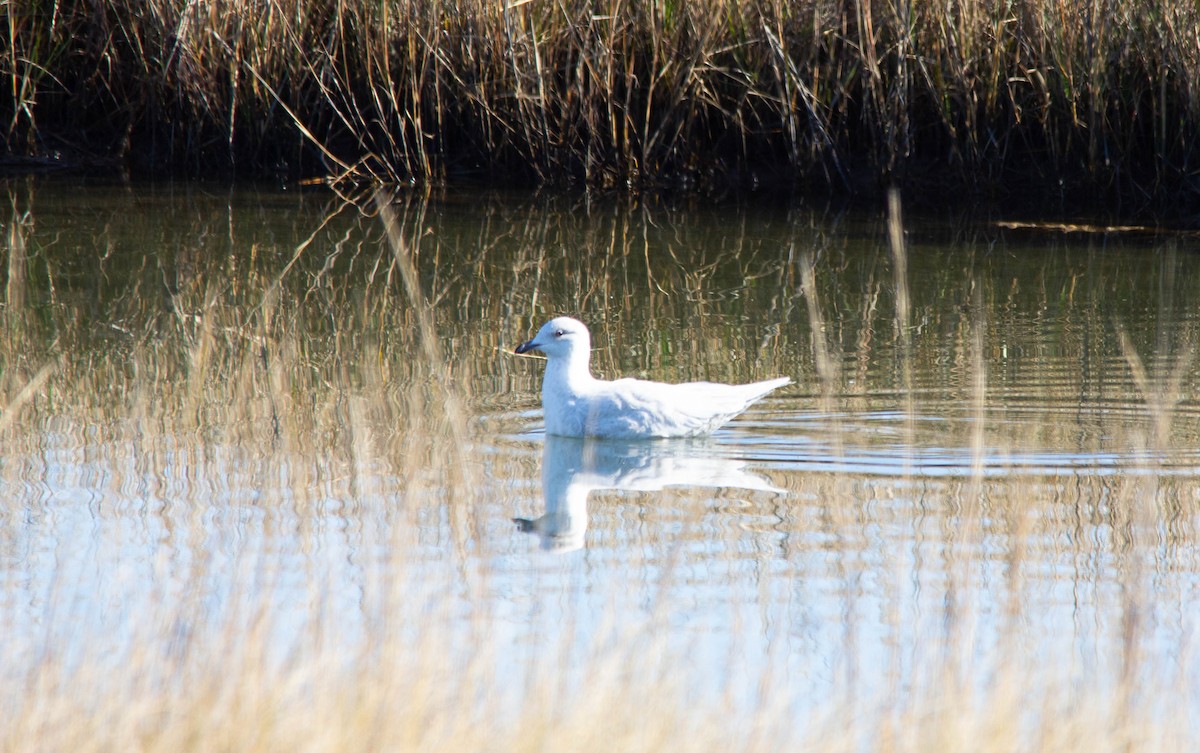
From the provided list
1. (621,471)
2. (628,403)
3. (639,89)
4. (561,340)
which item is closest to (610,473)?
(621,471)

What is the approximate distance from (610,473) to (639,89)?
6.24m

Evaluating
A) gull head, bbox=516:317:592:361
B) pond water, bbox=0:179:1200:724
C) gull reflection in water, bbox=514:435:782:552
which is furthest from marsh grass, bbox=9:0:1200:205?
gull reflection in water, bbox=514:435:782:552

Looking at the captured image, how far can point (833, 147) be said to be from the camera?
10852mm

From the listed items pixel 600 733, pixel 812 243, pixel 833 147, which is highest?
pixel 833 147

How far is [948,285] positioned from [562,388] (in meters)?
3.45

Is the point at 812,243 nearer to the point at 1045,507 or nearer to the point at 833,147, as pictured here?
the point at 833,147

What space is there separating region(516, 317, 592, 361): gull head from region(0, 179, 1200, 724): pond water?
0.29 meters

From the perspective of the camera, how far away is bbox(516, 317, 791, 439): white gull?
17.9ft

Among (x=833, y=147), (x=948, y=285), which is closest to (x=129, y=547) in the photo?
(x=948, y=285)

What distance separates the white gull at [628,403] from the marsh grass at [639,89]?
522cm

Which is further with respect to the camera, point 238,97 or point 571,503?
point 238,97

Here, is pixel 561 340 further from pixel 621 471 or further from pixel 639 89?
pixel 639 89

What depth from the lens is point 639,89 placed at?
11.0 meters

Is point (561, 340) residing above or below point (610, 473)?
above
